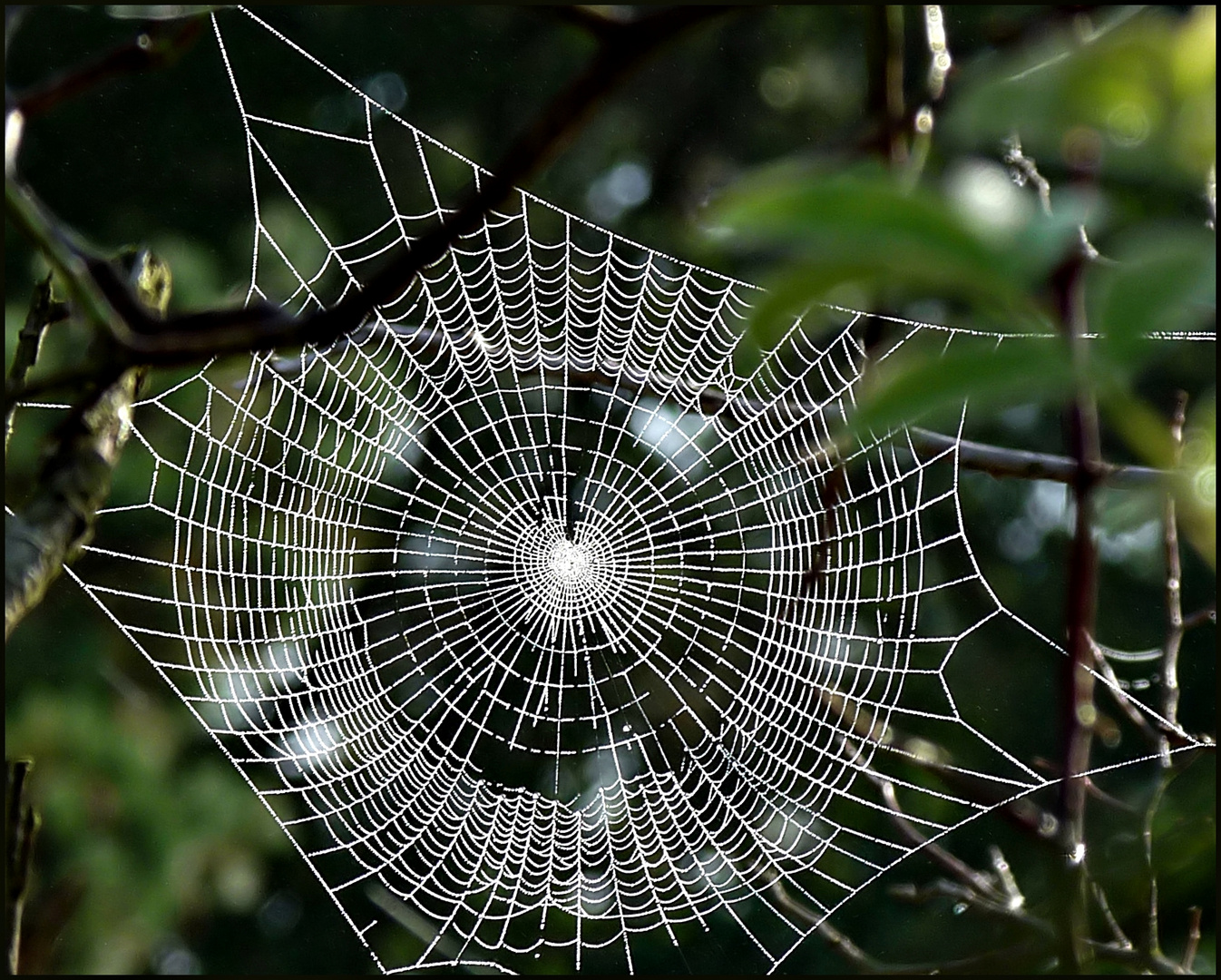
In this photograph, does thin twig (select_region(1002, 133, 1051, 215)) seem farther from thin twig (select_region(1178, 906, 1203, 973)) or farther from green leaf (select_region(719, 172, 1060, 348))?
green leaf (select_region(719, 172, 1060, 348))

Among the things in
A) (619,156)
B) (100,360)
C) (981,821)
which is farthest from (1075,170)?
(619,156)

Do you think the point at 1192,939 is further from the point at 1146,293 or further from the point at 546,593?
the point at 546,593

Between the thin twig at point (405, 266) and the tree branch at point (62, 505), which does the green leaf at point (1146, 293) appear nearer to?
the thin twig at point (405, 266)

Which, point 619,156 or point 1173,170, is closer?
point 1173,170

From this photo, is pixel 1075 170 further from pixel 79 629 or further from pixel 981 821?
pixel 981 821

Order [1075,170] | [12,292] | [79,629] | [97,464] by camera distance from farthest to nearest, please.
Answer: [79,629], [12,292], [97,464], [1075,170]

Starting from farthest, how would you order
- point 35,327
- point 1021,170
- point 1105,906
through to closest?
point 1021,170
point 35,327
point 1105,906

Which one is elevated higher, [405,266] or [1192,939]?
[405,266]

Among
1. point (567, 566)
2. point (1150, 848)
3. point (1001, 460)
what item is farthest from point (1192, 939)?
point (567, 566)
